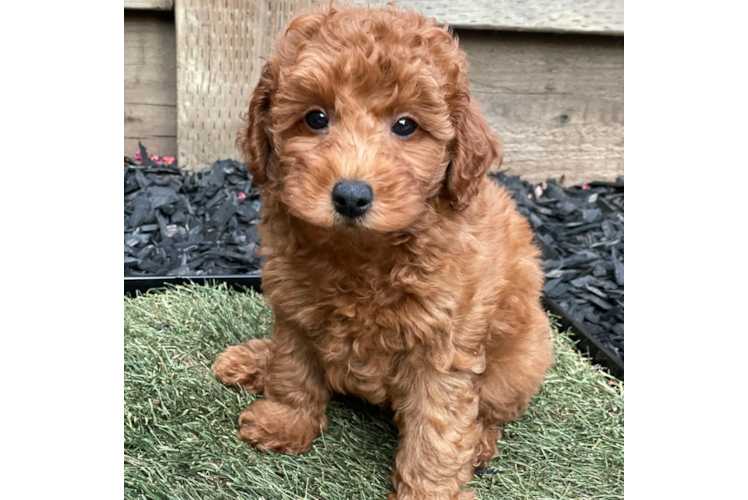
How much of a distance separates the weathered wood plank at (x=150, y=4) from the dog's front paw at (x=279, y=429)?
362 centimetres

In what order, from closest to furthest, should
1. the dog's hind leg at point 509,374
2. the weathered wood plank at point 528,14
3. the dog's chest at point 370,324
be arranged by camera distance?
1. the dog's chest at point 370,324
2. the dog's hind leg at point 509,374
3. the weathered wood plank at point 528,14

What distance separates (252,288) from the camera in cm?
441

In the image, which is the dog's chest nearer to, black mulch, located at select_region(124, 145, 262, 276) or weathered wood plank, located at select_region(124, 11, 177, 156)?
black mulch, located at select_region(124, 145, 262, 276)

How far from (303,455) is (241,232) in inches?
99.7

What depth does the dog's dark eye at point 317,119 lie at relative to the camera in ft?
7.78

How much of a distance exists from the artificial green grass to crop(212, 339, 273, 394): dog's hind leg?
7 cm

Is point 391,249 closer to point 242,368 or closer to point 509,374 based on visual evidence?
point 509,374

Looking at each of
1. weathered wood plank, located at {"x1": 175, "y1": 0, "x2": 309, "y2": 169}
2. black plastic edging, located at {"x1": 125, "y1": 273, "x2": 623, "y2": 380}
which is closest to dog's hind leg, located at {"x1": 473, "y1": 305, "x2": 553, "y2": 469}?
black plastic edging, located at {"x1": 125, "y1": 273, "x2": 623, "y2": 380}

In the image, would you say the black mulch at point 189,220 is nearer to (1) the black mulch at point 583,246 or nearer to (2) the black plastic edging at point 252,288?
(2) the black plastic edging at point 252,288

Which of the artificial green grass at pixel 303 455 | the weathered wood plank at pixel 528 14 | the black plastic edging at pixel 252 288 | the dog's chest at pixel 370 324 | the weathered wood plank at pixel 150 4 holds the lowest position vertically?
the artificial green grass at pixel 303 455

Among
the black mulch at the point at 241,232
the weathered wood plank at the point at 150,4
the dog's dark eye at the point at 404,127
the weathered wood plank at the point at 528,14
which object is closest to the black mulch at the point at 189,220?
the black mulch at the point at 241,232

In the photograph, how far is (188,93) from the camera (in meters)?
5.30

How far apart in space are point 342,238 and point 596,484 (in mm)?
1711

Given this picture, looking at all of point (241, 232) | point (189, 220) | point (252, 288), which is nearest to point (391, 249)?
point (252, 288)
